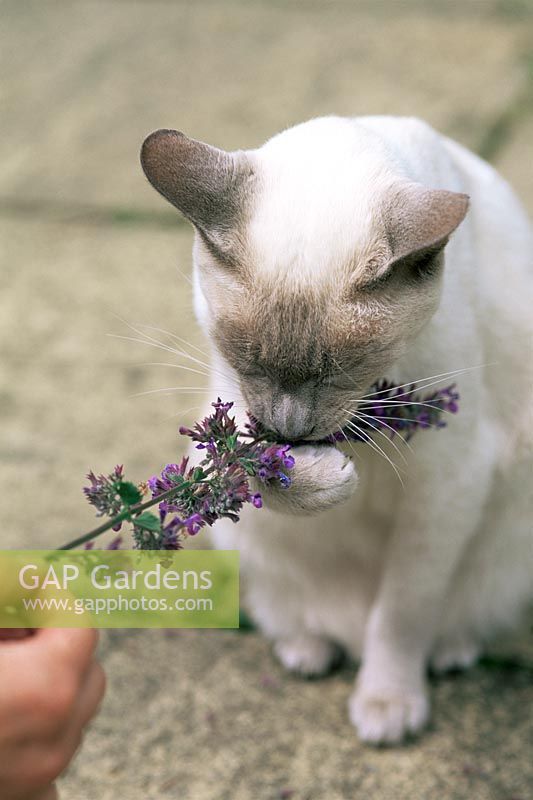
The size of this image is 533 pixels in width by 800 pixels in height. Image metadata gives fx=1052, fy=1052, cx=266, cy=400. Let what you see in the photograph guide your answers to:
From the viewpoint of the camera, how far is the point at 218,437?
1.52m

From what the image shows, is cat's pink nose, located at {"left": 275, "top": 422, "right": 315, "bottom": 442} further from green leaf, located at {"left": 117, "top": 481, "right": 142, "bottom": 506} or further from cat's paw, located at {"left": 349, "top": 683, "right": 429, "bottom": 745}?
cat's paw, located at {"left": 349, "top": 683, "right": 429, "bottom": 745}

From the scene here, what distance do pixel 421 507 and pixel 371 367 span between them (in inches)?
20.1

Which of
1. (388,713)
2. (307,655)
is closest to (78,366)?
(307,655)

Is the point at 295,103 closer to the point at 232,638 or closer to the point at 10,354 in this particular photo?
the point at 10,354

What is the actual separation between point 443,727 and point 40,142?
11.1 ft

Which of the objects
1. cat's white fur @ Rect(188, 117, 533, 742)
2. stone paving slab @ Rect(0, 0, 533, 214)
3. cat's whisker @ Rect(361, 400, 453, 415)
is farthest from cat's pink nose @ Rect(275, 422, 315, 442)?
stone paving slab @ Rect(0, 0, 533, 214)

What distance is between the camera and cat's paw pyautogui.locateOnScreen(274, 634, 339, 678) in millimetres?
2422

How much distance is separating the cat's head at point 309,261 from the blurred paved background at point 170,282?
2.11 ft

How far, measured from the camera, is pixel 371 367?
1659mm

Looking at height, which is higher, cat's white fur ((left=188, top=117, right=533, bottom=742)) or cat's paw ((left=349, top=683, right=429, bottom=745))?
cat's white fur ((left=188, top=117, right=533, bottom=742))

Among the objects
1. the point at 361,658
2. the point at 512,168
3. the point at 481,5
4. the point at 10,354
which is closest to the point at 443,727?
the point at 361,658

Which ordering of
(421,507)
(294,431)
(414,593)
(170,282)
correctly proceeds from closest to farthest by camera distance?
(294,431)
(421,507)
(414,593)
(170,282)

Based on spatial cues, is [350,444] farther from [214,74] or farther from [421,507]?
[214,74]

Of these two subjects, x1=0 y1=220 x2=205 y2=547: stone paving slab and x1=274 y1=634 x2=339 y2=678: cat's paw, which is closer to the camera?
x1=274 y1=634 x2=339 y2=678: cat's paw
